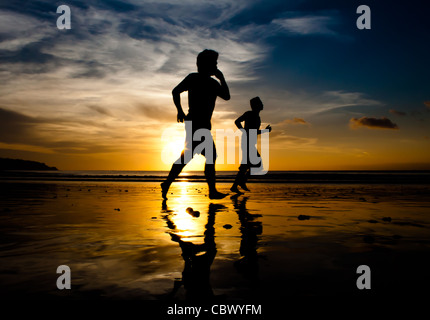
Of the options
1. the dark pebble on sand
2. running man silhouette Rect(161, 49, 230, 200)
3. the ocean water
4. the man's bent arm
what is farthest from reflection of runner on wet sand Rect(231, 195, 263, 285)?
the ocean water

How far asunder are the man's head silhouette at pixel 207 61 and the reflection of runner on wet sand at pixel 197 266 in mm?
4190

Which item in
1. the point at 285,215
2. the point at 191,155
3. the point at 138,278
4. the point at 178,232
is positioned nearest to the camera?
the point at 138,278

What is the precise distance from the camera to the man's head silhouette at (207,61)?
7.55 metres

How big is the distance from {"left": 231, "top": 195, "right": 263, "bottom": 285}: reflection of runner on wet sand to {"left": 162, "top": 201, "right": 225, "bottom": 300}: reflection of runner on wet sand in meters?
0.28

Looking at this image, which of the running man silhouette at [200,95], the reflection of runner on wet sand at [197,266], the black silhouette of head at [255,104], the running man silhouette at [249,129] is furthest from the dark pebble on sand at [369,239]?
the black silhouette of head at [255,104]

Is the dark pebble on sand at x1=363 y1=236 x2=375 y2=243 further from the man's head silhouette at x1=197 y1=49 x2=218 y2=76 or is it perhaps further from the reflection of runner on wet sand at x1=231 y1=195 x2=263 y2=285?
the man's head silhouette at x1=197 y1=49 x2=218 y2=76

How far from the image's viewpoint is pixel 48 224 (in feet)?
17.1

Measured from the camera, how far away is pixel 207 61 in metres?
7.56

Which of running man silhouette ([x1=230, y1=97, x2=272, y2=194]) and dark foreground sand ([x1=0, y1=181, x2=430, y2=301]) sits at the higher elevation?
running man silhouette ([x1=230, y1=97, x2=272, y2=194])

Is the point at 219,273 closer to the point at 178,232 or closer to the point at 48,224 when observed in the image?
the point at 178,232

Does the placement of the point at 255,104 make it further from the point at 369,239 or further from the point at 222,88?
the point at 369,239

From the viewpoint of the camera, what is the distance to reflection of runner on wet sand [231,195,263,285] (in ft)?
8.91
